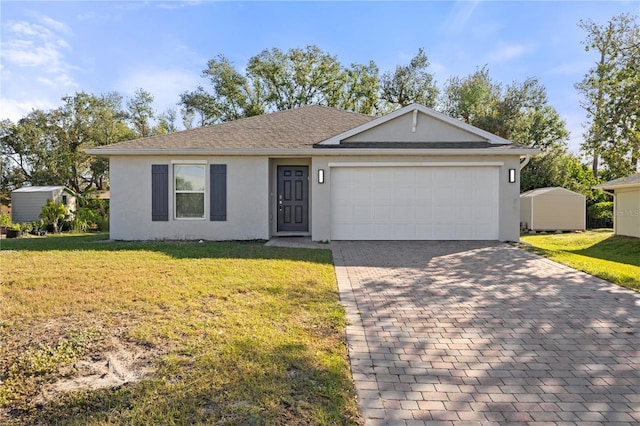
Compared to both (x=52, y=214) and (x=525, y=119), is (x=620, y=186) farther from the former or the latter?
(x=52, y=214)

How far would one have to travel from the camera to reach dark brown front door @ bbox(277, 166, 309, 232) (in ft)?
37.5

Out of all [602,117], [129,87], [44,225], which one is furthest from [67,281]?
[129,87]

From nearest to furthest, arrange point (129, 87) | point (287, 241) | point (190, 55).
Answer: point (287, 241), point (190, 55), point (129, 87)

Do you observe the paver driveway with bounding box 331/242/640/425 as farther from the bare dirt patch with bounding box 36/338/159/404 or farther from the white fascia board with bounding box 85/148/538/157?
the white fascia board with bounding box 85/148/538/157

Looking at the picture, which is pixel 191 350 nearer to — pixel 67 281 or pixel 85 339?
pixel 85 339

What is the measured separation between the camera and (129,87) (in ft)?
98.8

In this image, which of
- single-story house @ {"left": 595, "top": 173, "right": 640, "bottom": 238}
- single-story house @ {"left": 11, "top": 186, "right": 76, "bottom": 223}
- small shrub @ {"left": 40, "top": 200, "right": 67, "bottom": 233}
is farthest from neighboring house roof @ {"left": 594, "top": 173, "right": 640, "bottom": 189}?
single-story house @ {"left": 11, "top": 186, "right": 76, "bottom": 223}

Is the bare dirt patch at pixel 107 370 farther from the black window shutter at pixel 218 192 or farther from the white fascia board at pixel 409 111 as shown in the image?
the white fascia board at pixel 409 111

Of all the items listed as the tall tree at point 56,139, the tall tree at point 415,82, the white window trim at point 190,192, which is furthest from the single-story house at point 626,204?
the tall tree at point 56,139

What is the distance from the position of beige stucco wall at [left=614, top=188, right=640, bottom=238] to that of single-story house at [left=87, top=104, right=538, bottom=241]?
839 cm

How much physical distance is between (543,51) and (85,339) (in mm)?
18580

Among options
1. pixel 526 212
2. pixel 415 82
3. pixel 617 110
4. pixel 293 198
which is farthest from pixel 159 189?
pixel 415 82

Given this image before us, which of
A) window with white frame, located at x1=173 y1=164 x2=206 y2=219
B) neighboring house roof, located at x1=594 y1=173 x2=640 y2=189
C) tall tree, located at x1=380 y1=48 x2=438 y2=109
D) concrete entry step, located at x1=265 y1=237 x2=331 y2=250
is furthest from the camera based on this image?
tall tree, located at x1=380 y1=48 x2=438 y2=109

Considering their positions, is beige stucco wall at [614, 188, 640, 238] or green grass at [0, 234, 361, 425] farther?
beige stucco wall at [614, 188, 640, 238]
